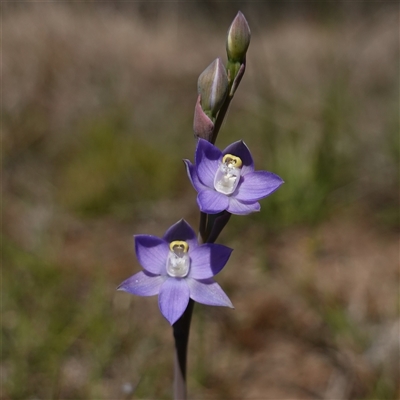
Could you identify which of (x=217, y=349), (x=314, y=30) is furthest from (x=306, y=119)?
(x=314, y=30)

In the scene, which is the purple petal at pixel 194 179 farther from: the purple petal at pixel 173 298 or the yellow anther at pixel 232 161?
the purple petal at pixel 173 298

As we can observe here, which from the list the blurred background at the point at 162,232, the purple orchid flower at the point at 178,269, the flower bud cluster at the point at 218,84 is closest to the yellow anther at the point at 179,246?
the purple orchid flower at the point at 178,269

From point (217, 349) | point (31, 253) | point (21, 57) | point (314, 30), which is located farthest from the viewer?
point (314, 30)

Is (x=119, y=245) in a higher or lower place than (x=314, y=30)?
lower

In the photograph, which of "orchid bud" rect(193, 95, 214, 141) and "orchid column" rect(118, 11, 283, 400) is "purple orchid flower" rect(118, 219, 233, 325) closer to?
"orchid column" rect(118, 11, 283, 400)

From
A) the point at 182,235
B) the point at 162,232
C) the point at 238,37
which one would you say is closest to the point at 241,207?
the point at 182,235

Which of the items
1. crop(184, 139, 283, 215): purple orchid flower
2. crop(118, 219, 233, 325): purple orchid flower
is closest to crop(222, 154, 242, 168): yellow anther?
crop(184, 139, 283, 215): purple orchid flower

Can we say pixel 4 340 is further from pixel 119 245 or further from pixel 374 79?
pixel 374 79

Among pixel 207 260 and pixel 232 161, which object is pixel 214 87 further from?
pixel 207 260
